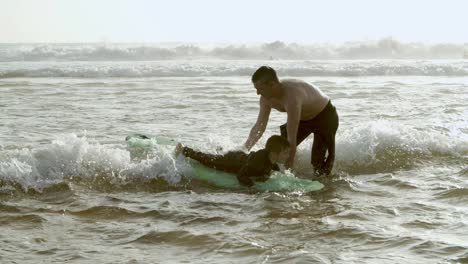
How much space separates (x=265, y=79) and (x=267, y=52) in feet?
109

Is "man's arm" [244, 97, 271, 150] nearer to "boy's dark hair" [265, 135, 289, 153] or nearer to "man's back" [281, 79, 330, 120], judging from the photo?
"man's back" [281, 79, 330, 120]

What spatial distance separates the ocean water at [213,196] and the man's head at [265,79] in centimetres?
116

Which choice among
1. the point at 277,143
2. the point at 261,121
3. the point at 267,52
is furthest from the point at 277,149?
the point at 267,52

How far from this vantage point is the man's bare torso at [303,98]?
6.22 meters

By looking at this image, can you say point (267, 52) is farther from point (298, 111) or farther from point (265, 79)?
point (265, 79)

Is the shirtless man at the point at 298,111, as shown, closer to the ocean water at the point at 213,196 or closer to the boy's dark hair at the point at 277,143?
the boy's dark hair at the point at 277,143

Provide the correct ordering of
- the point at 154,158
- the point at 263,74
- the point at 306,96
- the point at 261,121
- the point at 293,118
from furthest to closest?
the point at 154,158 < the point at 261,121 < the point at 306,96 < the point at 293,118 < the point at 263,74

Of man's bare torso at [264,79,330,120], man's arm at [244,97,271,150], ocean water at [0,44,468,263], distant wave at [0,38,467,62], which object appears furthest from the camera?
distant wave at [0,38,467,62]

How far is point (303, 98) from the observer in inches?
251

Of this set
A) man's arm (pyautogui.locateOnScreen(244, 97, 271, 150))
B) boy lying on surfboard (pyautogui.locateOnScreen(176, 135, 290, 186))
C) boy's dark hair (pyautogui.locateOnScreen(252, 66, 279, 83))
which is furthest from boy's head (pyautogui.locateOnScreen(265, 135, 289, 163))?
boy's dark hair (pyautogui.locateOnScreen(252, 66, 279, 83))

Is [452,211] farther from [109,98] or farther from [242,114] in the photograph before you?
[109,98]

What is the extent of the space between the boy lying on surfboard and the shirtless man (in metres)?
0.13

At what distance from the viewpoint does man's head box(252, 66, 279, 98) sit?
6004mm

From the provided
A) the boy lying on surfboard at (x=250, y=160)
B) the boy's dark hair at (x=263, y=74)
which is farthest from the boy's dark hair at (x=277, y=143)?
the boy's dark hair at (x=263, y=74)
